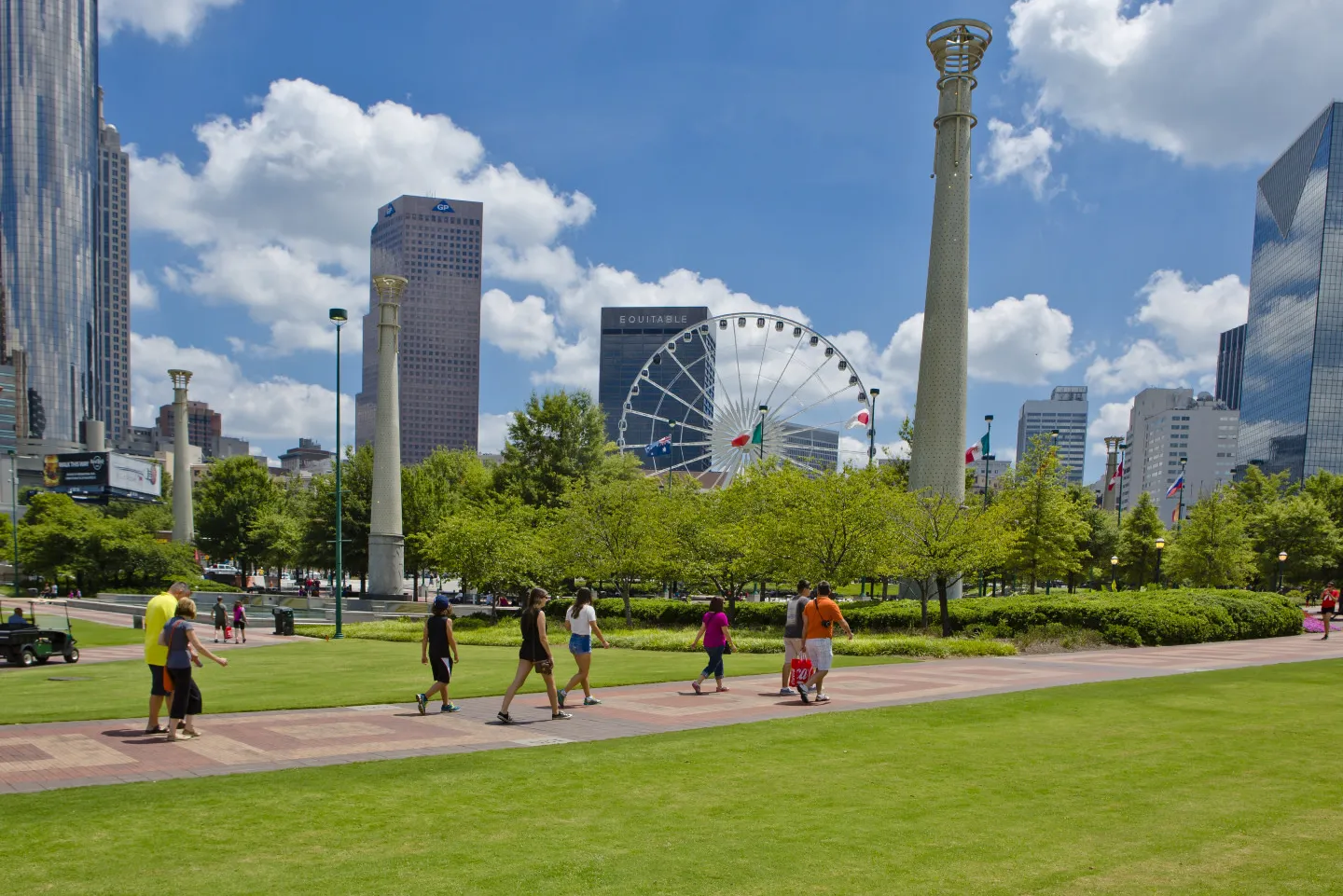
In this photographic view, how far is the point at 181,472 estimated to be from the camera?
69688 mm

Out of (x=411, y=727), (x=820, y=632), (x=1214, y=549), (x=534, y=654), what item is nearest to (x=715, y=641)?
(x=820, y=632)

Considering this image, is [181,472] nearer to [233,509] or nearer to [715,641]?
[233,509]

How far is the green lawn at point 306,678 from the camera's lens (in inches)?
547

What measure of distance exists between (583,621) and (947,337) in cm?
2446

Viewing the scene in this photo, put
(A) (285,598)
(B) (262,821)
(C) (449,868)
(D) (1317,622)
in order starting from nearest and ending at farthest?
(C) (449,868) < (B) (262,821) < (D) (1317,622) < (A) (285,598)

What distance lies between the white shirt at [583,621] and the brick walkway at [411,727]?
3.61 ft

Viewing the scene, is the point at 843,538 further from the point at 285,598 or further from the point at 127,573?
the point at 127,573

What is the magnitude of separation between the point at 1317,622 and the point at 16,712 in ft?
134

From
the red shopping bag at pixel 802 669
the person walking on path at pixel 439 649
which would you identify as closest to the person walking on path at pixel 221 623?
the person walking on path at pixel 439 649

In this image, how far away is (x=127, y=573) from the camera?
59.1 meters

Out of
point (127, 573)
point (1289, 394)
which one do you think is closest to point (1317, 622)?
point (127, 573)

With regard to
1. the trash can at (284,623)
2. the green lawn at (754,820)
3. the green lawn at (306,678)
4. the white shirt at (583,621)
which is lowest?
the trash can at (284,623)

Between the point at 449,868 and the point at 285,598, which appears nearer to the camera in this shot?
the point at 449,868

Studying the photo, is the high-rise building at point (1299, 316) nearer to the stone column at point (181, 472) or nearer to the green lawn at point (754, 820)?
the stone column at point (181, 472)
